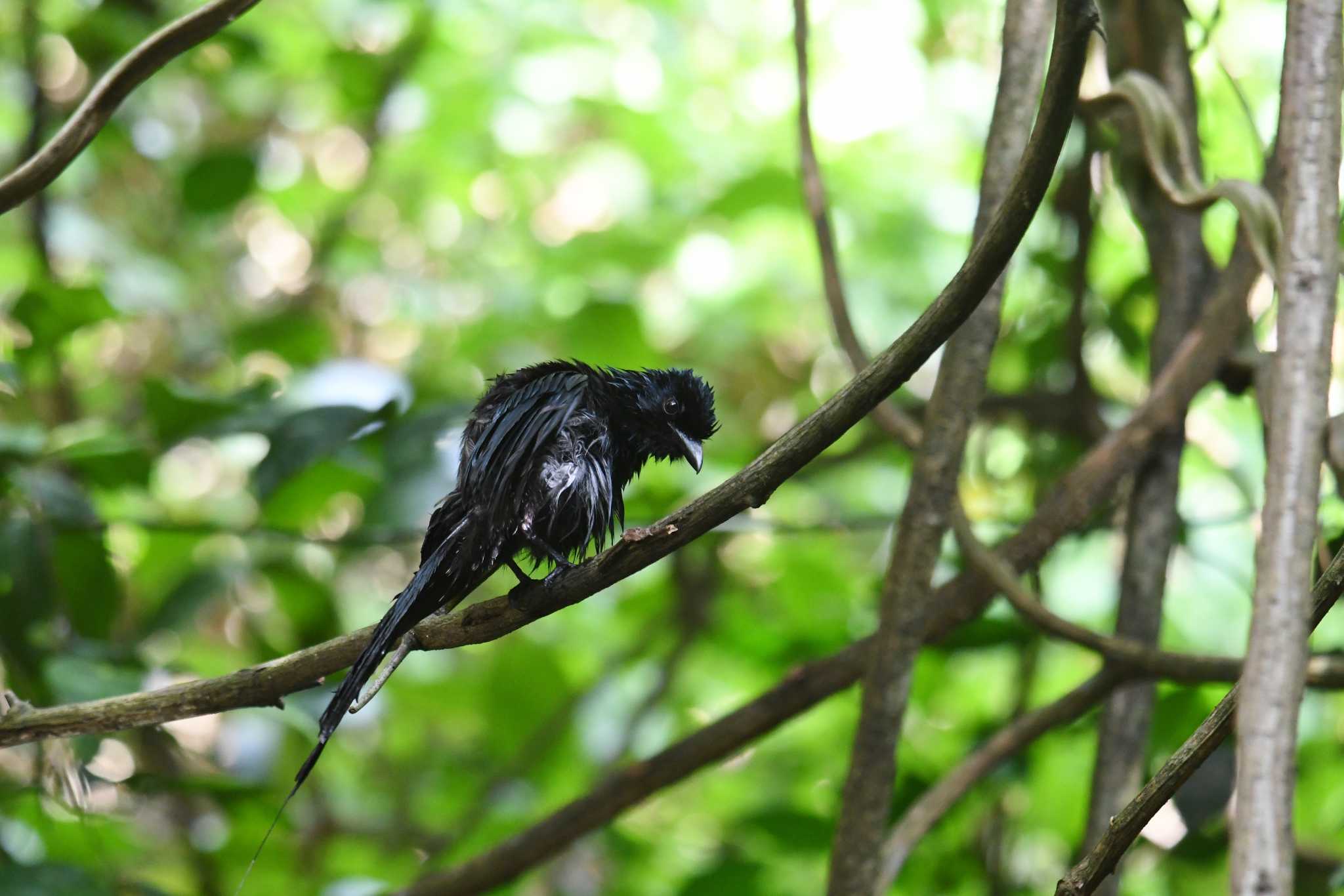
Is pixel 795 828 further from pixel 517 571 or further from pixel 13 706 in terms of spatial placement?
pixel 13 706

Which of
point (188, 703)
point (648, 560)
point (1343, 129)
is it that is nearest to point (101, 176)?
point (188, 703)

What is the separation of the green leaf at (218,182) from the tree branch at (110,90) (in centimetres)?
179

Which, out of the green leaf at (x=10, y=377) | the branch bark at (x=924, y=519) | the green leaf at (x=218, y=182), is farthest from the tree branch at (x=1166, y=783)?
the green leaf at (x=218, y=182)

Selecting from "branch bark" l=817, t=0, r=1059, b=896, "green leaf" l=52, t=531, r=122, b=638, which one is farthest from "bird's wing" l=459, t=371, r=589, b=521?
"green leaf" l=52, t=531, r=122, b=638

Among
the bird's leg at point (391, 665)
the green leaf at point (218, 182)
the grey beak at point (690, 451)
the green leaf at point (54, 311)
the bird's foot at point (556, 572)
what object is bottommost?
the bird's leg at point (391, 665)

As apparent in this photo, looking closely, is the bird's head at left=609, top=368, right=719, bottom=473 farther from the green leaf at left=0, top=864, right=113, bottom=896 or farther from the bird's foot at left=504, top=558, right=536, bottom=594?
the green leaf at left=0, top=864, right=113, bottom=896

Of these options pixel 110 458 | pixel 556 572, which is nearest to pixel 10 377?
pixel 110 458

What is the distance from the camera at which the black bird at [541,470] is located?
1857 mm

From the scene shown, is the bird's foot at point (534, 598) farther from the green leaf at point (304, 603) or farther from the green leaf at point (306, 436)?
the green leaf at point (304, 603)

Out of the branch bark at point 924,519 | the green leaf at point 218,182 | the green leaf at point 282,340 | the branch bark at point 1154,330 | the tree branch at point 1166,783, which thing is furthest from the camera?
the green leaf at point 218,182

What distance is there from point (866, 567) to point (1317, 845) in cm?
224

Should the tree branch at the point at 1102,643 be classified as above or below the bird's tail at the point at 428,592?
above

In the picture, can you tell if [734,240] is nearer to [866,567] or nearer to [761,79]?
[761,79]

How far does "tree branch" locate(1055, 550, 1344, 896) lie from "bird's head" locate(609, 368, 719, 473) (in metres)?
1.16
